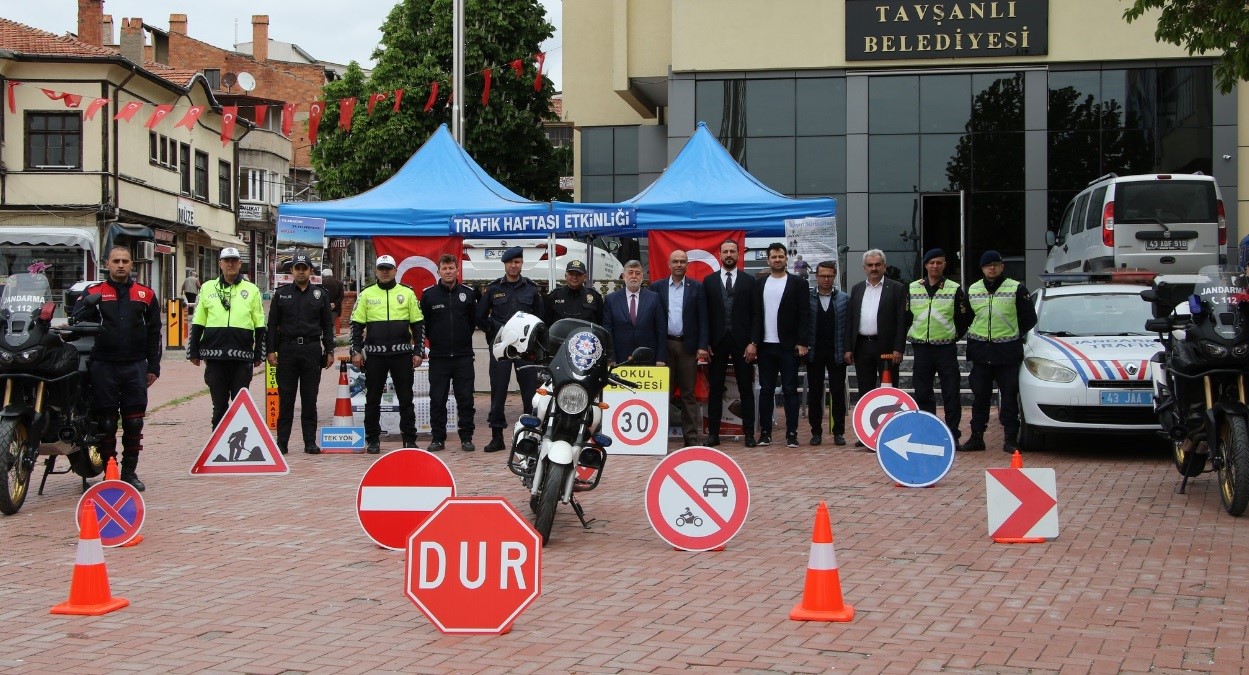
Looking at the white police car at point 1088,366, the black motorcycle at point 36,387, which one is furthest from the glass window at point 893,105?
the black motorcycle at point 36,387

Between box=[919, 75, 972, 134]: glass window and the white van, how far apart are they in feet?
25.3

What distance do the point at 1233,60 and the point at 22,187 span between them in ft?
117

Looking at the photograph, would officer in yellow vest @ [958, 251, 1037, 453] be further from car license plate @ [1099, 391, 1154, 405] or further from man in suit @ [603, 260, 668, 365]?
man in suit @ [603, 260, 668, 365]

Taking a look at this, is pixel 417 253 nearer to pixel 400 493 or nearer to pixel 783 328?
pixel 783 328

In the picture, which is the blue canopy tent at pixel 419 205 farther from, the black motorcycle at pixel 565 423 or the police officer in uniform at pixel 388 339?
the black motorcycle at pixel 565 423

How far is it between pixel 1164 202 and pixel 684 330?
10.7 metres

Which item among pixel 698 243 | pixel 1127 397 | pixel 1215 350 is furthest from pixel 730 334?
pixel 1215 350

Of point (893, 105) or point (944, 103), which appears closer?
point (944, 103)

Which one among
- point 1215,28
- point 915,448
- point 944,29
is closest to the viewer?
point 915,448

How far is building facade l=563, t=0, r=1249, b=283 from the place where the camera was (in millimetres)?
27641

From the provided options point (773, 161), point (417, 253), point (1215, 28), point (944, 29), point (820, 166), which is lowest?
point (417, 253)

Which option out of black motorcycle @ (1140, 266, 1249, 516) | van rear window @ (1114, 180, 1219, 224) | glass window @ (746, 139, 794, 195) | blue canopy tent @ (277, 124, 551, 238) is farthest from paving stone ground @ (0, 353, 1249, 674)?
glass window @ (746, 139, 794, 195)

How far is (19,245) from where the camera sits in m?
31.8

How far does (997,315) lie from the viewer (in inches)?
517
